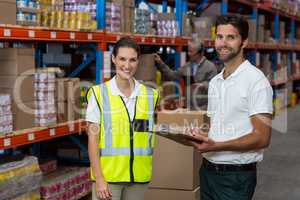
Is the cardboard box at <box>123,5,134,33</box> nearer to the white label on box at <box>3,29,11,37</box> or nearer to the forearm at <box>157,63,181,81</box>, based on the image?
the forearm at <box>157,63,181,81</box>

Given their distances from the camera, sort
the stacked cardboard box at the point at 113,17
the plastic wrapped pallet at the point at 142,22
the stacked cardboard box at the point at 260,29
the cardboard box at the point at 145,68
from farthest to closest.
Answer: the stacked cardboard box at the point at 260,29 → the cardboard box at the point at 145,68 → the plastic wrapped pallet at the point at 142,22 → the stacked cardboard box at the point at 113,17

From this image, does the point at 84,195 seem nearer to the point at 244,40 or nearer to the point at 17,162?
the point at 17,162

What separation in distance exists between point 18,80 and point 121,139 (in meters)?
1.42

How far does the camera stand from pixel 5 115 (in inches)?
151

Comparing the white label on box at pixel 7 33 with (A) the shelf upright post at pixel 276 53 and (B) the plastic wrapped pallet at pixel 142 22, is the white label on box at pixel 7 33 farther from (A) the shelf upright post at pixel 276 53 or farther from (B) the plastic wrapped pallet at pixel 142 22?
(A) the shelf upright post at pixel 276 53

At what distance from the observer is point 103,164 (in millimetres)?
2938

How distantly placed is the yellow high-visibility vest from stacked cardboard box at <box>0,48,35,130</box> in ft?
4.00

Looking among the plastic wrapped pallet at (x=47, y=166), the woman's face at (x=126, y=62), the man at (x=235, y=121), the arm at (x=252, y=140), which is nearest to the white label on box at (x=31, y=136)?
the plastic wrapped pallet at (x=47, y=166)

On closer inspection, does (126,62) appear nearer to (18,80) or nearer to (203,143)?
(203,143)

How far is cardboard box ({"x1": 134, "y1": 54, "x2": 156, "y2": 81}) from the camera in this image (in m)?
6.04

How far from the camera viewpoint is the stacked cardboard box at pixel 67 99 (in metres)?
4.51

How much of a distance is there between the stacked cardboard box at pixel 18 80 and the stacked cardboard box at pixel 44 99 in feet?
0.27

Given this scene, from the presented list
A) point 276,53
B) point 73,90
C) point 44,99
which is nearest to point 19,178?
point 44,99

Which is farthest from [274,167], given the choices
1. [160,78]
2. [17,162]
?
[17,162]
